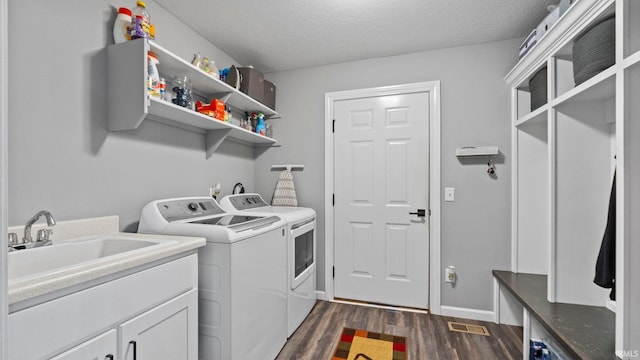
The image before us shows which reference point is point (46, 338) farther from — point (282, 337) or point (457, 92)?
point (457, 92)

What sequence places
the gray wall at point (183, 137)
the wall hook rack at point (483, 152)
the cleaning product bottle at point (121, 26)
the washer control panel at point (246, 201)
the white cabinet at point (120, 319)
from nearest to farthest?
the white cabinet at point (120, 319) → the gray wall at point (183, 137) → the cleaning product bottle at point (121, 26) → the wall hook rack at point (483, 152) → the washer control panel at point (246, 201)

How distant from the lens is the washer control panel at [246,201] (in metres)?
2.37

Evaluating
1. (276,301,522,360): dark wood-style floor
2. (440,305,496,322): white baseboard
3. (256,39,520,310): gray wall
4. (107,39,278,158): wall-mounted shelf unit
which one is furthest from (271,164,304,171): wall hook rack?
(440,305,496,322): white baseboard

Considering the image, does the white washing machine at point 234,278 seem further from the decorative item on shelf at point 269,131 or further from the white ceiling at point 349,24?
the white ceiling at point 349,24

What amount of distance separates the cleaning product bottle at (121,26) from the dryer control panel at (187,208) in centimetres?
94

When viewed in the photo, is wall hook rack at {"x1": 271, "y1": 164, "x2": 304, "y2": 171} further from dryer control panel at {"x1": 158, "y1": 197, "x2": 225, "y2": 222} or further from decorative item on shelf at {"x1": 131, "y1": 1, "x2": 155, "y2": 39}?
decorative item on shelf at {"x1": 131, "y1": 1, "x2": 155, "y2": 39}

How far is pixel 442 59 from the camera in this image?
2.49 metres

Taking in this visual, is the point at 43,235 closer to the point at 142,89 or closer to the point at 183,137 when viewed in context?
the point at 142,89

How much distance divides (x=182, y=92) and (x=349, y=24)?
1.31 metres

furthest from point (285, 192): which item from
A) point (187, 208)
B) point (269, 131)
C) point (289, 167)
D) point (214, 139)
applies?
point (187, 208)

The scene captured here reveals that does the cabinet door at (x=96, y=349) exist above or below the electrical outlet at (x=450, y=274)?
above

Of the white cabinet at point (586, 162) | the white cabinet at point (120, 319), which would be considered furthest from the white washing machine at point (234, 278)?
the white cabinet at point (586, 162)

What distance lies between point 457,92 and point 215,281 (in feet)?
7.96

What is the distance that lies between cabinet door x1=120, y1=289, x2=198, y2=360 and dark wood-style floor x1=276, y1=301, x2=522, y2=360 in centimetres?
85
